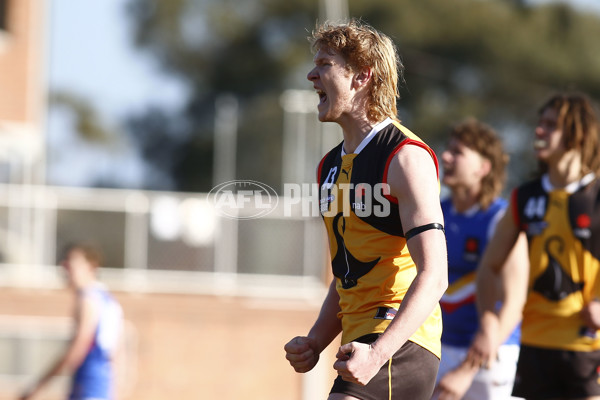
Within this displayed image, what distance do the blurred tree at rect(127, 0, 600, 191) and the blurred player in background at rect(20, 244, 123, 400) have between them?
2439cm

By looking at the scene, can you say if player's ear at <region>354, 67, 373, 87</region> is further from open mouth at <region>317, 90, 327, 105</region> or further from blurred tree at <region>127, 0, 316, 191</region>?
blurred tree at <region>127, 0, 316, 191</region>

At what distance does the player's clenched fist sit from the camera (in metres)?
4.20

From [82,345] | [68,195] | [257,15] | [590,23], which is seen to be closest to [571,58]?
[590,23]

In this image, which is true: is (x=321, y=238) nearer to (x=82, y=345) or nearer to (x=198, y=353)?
(x=198, y=353)

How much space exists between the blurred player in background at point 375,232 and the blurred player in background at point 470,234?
2.22 meters

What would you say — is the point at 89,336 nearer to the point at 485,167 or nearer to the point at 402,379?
the point at 485,167

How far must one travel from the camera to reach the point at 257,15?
3831 centimetres

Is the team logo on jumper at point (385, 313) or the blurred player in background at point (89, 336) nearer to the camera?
the team logo on jumper at point (385, 313)

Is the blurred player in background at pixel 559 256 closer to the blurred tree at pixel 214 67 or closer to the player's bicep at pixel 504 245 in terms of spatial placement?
the player's bicep at pixel 504 245

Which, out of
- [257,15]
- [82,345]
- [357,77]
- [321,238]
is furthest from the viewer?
[257,15]

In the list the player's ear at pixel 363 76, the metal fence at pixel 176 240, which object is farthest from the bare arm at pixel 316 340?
the metal fence at pixel 176 240

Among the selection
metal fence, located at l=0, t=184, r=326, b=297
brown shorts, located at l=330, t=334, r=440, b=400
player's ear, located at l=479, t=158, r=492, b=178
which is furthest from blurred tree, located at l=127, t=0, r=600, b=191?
brown shorts, located at l=330, t=334, r=440, b=400

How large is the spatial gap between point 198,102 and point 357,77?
35026 millimetres

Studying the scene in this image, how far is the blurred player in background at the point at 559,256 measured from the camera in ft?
18.6
